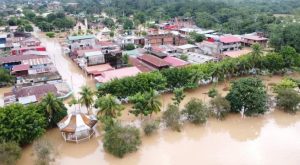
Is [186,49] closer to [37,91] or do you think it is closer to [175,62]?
[175,62]

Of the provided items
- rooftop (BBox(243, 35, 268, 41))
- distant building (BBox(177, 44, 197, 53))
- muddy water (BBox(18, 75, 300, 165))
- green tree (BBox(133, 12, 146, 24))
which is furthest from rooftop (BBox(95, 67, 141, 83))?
green tree (BBox(133, 12, 146, 24))

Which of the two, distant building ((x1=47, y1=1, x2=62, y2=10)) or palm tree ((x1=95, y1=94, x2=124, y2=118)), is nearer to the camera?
palm tree ((x1=95, y1=94, x2=124, y2=118))

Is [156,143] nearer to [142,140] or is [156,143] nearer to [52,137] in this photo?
[142,140]

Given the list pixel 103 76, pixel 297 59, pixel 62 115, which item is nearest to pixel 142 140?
pixel 62 115

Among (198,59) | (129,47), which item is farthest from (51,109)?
(129,47)

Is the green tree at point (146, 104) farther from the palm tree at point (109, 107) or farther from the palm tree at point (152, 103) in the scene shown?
the palm tree at point (109, 107)

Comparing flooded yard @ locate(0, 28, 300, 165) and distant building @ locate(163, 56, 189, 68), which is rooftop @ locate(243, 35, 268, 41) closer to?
distant building @ locate(163, 56, 189, 68)
